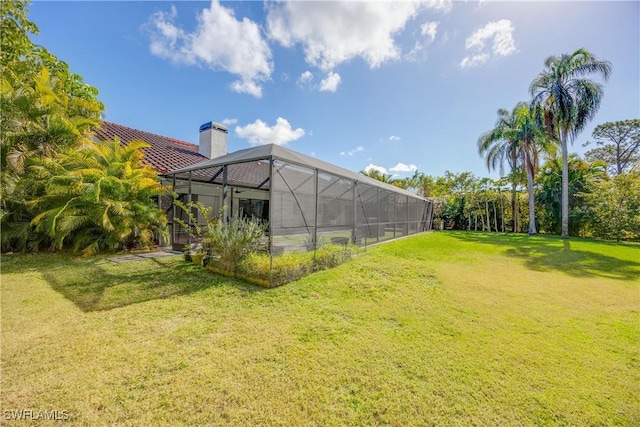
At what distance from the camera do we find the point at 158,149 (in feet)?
35.6

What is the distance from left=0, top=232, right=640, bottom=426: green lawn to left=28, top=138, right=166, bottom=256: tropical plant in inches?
55.8

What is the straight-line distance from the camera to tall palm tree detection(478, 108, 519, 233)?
56.0 feet

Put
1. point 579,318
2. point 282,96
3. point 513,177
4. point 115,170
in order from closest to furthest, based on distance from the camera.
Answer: point 579,318 < point 115,170 < point 282,96 < point 513,177

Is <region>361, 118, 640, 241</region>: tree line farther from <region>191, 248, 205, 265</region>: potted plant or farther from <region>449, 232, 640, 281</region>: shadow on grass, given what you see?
<region>191, 248, 205, 265</region>: potted plant

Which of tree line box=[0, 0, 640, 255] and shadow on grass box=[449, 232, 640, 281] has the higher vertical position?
tree line box=[0, 0, 640, 255]

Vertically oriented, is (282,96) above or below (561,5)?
below

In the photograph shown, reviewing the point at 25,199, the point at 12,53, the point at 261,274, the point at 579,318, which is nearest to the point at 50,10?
the point at 12,53

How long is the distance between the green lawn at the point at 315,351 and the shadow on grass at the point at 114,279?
1.7 inches

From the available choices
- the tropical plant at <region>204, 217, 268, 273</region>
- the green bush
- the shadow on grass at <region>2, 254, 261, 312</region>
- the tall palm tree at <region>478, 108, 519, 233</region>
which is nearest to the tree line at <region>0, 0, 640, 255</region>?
the shadow on grass at <region>2, 254, 261, 312</region>

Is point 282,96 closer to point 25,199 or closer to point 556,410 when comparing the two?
point 25,199

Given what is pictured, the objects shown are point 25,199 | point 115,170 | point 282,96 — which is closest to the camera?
point 25,199

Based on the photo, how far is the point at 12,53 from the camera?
7051 mm

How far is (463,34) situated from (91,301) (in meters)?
11.6

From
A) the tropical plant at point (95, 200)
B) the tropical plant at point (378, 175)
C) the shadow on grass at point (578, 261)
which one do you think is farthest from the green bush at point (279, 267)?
the tropical plant at point (378, 175)
